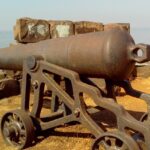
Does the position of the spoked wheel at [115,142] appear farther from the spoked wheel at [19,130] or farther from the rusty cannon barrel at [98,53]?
the spoked wheel at [19,130]

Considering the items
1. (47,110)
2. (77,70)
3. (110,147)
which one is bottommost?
(47,110)

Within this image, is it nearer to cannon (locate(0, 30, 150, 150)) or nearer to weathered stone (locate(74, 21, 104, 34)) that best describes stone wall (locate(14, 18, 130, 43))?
weathered stone (locate(74, 21, 104, 34))

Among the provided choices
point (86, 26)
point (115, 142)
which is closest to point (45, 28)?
point (86, 26)

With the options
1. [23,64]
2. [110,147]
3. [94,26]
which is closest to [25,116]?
[23,64]

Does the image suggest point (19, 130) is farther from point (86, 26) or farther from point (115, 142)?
point (86, 26)

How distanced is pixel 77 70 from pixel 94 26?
622 centimetres

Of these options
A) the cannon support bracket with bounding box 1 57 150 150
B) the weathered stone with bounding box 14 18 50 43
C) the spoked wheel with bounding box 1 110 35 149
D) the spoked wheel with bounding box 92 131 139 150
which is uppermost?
the weathered stone with bounding box 14 18 50 43

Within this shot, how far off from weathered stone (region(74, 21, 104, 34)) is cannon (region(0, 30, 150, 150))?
16.3ft

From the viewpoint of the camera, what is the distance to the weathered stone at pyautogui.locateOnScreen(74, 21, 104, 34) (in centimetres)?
1118

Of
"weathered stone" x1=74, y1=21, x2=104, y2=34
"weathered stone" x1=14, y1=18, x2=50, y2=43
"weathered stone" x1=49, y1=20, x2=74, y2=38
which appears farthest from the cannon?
"weathered stone" x1=74, y1=21, x2=104, y2=34

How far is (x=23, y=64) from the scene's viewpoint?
19.2 feet

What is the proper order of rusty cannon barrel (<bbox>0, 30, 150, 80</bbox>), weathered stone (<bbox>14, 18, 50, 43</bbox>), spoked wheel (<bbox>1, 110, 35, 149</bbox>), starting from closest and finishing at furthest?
rusty cannon barrel (<bbox>0, 30, 150, 80</bbox>) → spoked wheel (<bbox>1, 110, 35, 149</bbox>) → weathered stone (<bbox>14, 18, 50, 43</bbox>)

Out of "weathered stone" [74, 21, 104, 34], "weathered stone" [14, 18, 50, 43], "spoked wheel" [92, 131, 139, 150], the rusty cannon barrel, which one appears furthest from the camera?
"weathered stone" [74, 21, 104, 34]

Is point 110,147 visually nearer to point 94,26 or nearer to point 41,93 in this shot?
point 41,93
